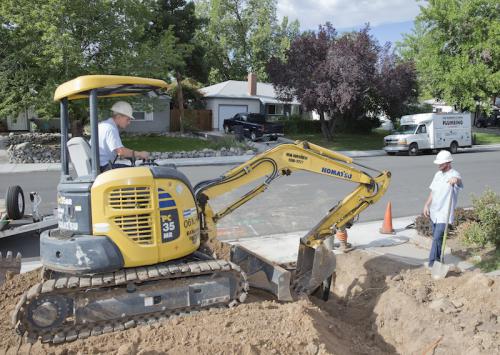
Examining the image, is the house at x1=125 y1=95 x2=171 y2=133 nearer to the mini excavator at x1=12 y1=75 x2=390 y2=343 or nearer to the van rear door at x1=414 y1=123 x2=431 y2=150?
the van rear door at x1=414 y1=123 x2=431 y2=150

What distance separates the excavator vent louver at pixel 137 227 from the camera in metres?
4.93

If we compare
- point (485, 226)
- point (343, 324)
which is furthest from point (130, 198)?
point (485, 226)

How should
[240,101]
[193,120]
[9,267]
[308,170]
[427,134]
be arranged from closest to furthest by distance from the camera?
[308,170], [9,267], [427,134], [193,120], [240,101]

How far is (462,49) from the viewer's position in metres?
35.4

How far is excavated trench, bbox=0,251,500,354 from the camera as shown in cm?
466

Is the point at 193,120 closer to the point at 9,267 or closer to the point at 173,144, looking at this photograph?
the point at 173,144

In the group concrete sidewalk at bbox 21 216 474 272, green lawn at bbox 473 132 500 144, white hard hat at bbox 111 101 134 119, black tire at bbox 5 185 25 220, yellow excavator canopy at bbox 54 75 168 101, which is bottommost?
concrete sidewalk at bbox 21 216 474 272

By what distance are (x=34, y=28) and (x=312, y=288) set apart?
19676 mm

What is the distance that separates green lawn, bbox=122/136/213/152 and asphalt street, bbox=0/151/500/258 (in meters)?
6.06

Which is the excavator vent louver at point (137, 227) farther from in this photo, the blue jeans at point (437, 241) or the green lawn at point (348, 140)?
the green lawn at point (348, 140)

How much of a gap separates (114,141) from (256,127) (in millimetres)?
28230

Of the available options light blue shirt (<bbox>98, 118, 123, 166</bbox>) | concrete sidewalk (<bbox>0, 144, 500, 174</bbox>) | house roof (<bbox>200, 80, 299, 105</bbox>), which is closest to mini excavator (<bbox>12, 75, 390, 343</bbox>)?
light blue shirt (<bbox>98, 118, 123, 166</bbox>)

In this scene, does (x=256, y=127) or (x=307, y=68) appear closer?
(x=307, y=68)

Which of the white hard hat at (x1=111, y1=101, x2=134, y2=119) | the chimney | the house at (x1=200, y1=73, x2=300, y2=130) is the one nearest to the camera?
the white hard hat at (x1=111, y1=101, x2=134, y2=119)
